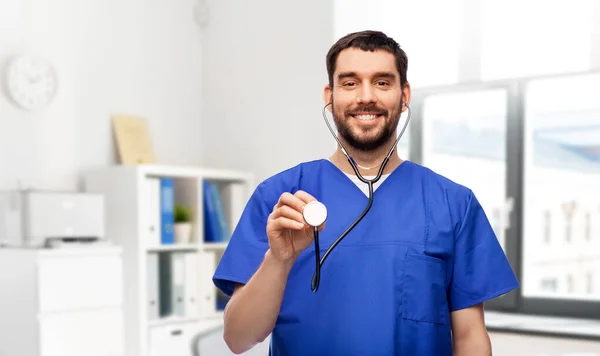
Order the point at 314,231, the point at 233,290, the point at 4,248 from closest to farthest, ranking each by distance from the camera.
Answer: the point at 314,231 < the point at 233,290 < the point at 4,248

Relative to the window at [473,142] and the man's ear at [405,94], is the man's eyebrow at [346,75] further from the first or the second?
the window at [473,142]

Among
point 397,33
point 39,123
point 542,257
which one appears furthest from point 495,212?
point 39,123

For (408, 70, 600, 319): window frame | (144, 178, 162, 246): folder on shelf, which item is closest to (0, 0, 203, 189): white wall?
(144, 178, 162, 246): folder on shelf

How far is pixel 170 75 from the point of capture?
3652 mm

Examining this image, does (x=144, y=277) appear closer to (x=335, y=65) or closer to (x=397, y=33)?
(x=397, y=33)

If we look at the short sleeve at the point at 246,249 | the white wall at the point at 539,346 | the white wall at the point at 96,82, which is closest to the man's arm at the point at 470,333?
the short sleeve at the point at 246,249

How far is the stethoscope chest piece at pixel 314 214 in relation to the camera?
1.01m

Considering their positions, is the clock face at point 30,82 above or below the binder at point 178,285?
above

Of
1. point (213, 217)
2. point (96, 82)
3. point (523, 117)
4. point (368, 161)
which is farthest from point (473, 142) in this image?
point (368, 161)

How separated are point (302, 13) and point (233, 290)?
7.81 feet

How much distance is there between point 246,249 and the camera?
1244 millimetres

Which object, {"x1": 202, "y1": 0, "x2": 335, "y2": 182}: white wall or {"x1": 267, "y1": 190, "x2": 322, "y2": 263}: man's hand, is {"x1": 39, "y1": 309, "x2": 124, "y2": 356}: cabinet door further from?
{"x1": 267, "y1": 190, "x2": 322, "y2": 263}: man's hand

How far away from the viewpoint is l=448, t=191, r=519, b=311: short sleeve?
126 cm

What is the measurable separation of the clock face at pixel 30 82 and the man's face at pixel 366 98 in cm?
206
